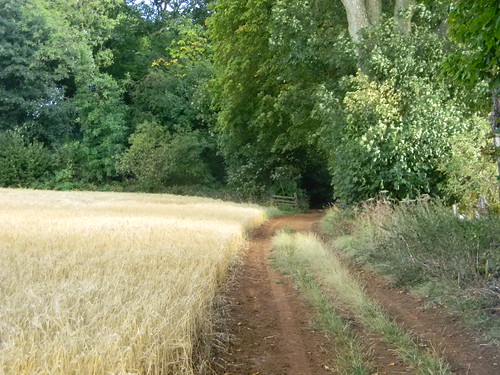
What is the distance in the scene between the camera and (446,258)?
8.04 metres

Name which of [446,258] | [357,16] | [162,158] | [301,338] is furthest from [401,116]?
[162,158]

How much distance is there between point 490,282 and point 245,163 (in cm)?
2929

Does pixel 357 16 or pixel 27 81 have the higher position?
pixel 27 81

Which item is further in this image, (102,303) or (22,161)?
(22,161)

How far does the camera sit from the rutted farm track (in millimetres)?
5070

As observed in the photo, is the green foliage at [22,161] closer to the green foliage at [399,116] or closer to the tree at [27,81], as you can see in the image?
the tree at [27,81]

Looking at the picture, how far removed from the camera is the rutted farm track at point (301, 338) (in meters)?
5.07

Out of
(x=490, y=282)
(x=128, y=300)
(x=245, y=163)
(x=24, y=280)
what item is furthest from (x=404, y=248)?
(x=245, y=163)

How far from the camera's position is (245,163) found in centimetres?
3575

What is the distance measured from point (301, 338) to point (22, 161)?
3918 centimetres

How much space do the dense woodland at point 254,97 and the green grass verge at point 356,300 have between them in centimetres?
290

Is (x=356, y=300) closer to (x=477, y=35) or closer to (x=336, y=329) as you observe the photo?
(x=336, y=329)

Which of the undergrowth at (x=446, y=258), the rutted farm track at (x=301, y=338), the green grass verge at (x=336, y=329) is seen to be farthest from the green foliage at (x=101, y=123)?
the rutted farm track at (x=301, y=338)

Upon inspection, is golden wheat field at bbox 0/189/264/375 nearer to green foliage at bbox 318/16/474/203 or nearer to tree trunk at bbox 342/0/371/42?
green foliage at bbox 318/16/474/203
